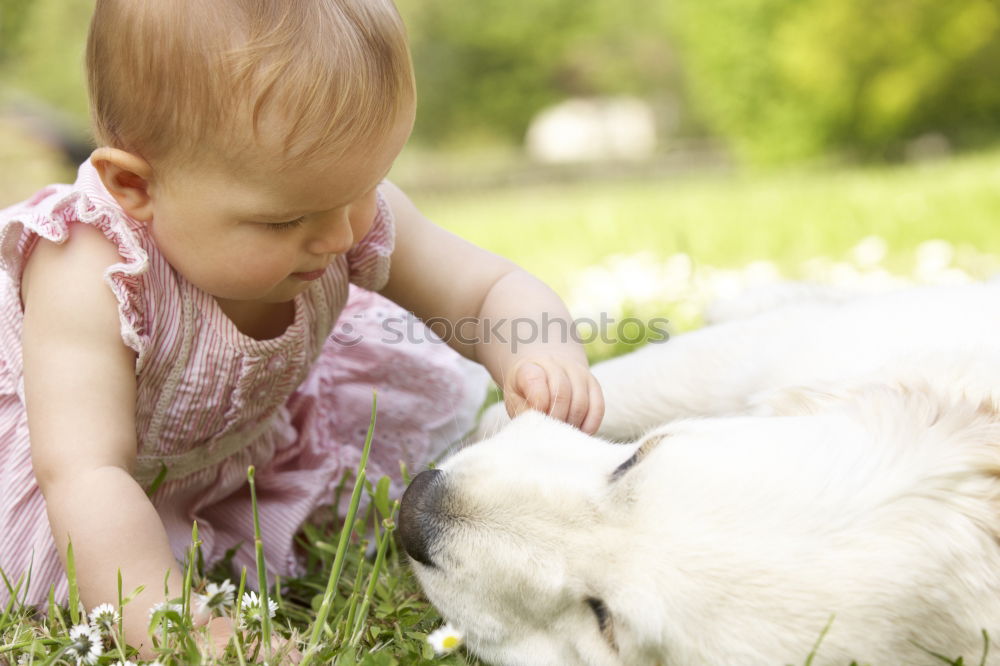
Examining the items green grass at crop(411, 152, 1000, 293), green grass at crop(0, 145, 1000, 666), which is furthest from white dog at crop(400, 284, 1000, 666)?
green grass at crop(411, 152, 1000, 293)

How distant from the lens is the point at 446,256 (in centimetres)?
305

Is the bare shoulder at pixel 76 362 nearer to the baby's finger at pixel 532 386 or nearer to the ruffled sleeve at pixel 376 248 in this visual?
the ruffled sleeve at pixel 376 248

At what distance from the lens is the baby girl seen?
2143 mm

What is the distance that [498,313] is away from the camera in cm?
288

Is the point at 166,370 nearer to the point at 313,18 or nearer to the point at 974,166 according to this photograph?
the point at 313,18

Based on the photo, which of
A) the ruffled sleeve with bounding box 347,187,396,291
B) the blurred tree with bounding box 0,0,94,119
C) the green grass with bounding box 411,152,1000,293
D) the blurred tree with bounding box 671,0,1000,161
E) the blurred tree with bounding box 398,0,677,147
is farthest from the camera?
the blurred tree with bounding box 398,0,677,147

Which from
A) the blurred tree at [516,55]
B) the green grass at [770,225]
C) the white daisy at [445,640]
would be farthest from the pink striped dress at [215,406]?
the blurred tree at [516,55]

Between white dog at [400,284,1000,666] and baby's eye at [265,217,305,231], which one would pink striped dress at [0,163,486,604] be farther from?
white dog at [400,284,1000,666]

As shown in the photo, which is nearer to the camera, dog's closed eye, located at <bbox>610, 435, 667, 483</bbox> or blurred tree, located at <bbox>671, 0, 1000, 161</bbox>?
dog's closed eye, located at <bbox>610, 435, 667, 483</bbox>

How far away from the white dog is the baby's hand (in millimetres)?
255

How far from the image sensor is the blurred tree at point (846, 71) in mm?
21844

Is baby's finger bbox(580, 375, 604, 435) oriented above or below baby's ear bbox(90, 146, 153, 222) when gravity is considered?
below

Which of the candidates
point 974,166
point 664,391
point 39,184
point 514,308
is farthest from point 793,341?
point 39,184

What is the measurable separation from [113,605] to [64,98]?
39632 millimetres
